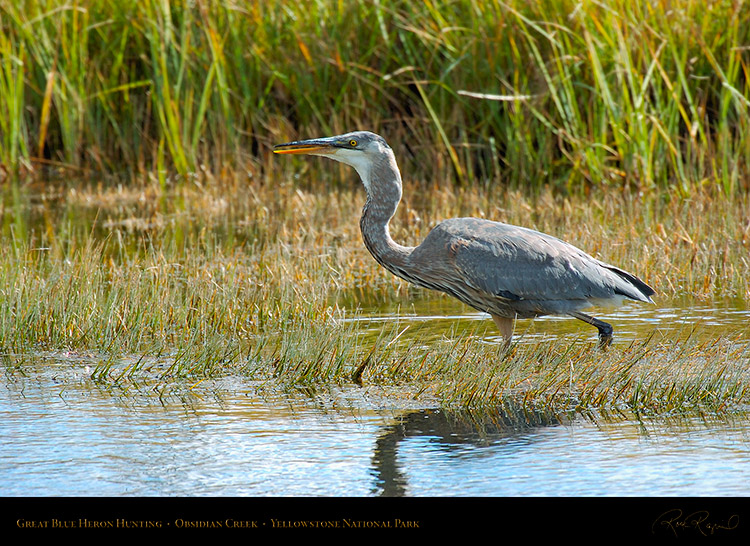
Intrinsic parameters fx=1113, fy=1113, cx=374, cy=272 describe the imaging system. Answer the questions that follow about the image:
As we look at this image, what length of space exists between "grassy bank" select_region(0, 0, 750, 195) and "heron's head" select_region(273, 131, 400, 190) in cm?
349

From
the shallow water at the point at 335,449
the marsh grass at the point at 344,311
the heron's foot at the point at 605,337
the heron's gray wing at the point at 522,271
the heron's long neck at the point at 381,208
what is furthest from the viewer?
the heron's long neck at the point at 381,208

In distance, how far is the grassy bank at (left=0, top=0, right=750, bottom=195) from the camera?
995 centimetres

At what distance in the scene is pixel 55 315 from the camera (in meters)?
6.25

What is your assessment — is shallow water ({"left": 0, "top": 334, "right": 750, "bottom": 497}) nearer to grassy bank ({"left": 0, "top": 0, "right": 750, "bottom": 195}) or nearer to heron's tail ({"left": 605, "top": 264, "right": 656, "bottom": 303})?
heron's tail ({"left": 605, "top": 264, "right": 656, "bottom": 303})

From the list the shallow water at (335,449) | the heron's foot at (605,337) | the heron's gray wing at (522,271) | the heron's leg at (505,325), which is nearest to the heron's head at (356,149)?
the heron's gray wing at (522,271)

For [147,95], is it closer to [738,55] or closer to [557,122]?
[557,122]

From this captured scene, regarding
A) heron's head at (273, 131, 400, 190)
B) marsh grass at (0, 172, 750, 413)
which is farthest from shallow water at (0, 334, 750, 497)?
heron's head at (273, 131, 400, 190)

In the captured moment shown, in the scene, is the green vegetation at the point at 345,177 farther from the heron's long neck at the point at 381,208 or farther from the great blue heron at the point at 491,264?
the heron's long neck at the point at 381,208

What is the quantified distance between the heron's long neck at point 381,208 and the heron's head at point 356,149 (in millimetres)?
27

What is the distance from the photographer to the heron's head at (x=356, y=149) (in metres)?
6.59

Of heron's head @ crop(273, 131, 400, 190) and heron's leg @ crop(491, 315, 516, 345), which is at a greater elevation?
heron's head @ crop(273, 131, 400, 190)

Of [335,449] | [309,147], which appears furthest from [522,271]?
[335,449]

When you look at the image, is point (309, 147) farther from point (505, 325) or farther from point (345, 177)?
point (345, 177)
